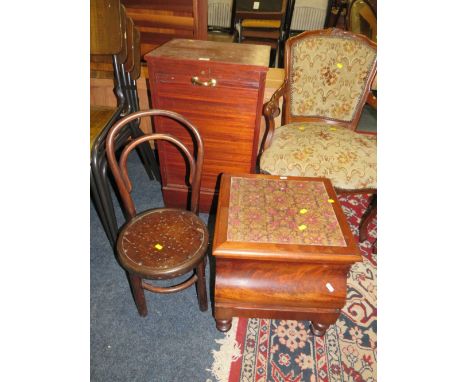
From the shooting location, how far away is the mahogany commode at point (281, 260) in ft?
3.97

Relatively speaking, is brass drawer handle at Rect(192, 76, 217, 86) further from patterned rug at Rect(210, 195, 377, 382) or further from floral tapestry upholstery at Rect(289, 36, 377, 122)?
patterned rug at Rect(210, 195, 377, 382)

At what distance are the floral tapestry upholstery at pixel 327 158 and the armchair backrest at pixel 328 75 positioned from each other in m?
0.26

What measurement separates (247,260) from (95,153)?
3.25 ft

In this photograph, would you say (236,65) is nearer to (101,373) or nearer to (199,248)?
(199,248)

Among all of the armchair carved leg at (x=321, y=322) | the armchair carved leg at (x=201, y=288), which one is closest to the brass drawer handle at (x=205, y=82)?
the armchair carved leg at (x=201, y=288)

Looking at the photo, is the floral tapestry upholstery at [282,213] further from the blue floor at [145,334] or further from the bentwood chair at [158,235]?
the blue floor at [145,334]

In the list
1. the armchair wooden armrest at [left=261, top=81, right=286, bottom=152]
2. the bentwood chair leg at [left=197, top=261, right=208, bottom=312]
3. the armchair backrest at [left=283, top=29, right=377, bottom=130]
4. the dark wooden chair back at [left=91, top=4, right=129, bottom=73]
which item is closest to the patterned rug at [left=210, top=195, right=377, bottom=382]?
the bentwood chair leg at [left=197, top=261, right=208, bottom=312]

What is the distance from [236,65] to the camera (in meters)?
1.57

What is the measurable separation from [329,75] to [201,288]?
1.57m

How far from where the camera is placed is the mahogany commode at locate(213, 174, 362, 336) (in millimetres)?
1209

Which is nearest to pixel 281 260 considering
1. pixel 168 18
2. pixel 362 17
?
pixel 168 18

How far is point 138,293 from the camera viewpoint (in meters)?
1.45

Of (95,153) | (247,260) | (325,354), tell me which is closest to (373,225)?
(325,354)

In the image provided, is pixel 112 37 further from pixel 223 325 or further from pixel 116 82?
pixel 223 325
